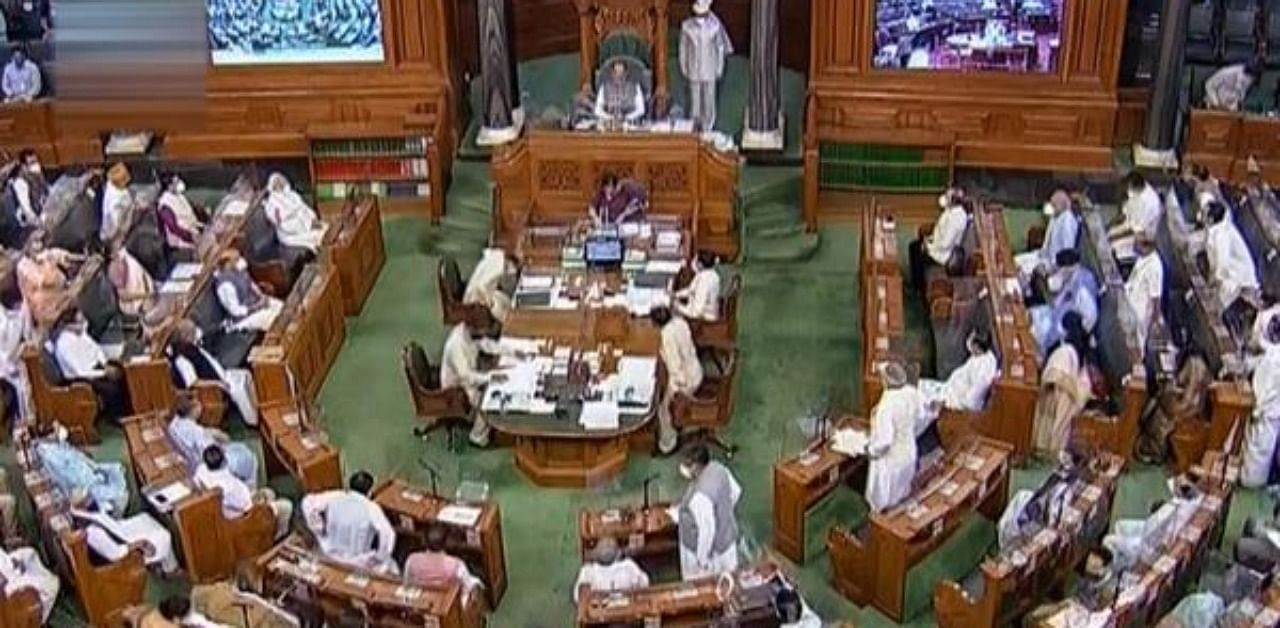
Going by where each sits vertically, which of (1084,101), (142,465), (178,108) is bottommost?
(142,465)

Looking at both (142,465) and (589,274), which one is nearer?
(142,465)

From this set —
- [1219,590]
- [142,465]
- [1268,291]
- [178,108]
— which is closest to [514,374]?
[142,465]

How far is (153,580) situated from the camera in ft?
40.0

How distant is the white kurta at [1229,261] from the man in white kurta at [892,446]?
3636 millimetres

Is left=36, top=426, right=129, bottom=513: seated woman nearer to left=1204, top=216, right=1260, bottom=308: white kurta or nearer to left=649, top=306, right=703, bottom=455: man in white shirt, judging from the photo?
left=649, top=306, right=703, bottom=455: man in white shirt

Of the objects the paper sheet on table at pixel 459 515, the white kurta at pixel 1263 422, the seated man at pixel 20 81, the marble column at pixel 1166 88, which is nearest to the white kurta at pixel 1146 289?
the white kurta at pixel 1263 422

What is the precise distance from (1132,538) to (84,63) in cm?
733

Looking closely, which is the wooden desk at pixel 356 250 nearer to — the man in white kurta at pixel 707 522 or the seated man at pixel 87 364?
the seated man at pixel 87 364

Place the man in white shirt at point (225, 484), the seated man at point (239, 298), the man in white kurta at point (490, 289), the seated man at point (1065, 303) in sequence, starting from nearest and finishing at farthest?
the man in white shirt at point (225, 484), the seated man at point (1065, 303), the seated man at point (239, 298), the man in white kurta at point (490, 289)

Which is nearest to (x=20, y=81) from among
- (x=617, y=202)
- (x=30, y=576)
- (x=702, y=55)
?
(x=617, y=202)

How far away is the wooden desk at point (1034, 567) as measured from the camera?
11.0 metres

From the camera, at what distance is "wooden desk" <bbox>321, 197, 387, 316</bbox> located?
15234 millimetres

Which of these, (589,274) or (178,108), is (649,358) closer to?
(589,274)

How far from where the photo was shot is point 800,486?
12.1m
